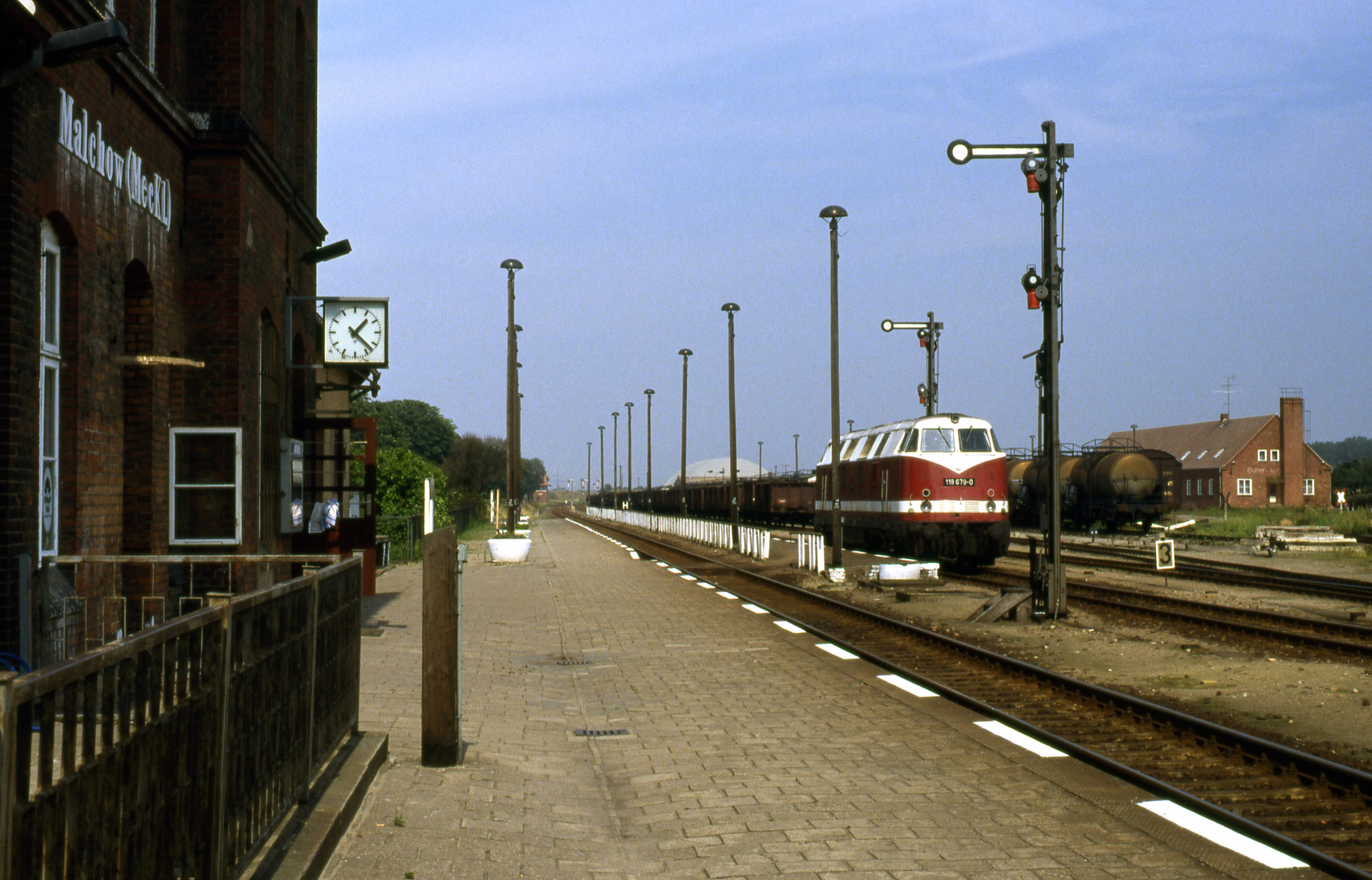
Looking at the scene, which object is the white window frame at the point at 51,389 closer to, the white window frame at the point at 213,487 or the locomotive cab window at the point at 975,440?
the white window frame at the point at 213,487

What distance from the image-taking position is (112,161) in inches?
369

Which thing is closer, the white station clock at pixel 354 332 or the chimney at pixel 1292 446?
the white station clock at pixel 354 332

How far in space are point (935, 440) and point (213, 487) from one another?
53.5ft

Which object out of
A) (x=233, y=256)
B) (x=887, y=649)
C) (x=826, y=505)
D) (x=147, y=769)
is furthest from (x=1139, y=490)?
(x=147, y=769)

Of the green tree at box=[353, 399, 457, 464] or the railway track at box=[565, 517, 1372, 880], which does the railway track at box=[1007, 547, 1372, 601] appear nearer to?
the railway track at box=[565, 517, 1372, 880]

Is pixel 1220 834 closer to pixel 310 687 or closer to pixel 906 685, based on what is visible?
pixel 310 687

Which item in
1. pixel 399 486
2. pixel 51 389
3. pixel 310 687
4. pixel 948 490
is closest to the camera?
pixel 310 687

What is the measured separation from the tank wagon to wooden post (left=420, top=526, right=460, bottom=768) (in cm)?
3409

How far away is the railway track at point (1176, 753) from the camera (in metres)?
5.85

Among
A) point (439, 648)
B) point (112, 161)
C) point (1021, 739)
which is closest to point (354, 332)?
point (112, 161)

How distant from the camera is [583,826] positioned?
19.7ft

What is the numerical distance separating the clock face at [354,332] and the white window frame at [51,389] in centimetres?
625

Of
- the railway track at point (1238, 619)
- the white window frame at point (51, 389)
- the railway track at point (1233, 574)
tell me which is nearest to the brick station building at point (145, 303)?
the white window frame at point (51, 389)

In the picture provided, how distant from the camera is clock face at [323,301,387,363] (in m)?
15.0
